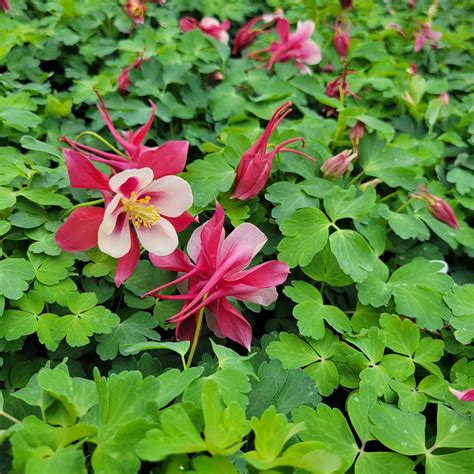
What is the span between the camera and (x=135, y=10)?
4.86ft

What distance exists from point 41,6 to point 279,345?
1.26m

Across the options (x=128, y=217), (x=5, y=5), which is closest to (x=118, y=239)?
(x=128, y=217)

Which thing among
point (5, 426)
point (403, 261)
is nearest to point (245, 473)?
point (5, 426)

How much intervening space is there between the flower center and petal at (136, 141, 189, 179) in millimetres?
50

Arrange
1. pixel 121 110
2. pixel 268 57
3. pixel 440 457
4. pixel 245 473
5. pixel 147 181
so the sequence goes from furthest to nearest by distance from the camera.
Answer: pixel 268 57
pixel 121 110
pixel 147 181
pixel 440 457
pixel 245 473

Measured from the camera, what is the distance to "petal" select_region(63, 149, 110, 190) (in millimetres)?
763

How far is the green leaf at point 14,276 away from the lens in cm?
78

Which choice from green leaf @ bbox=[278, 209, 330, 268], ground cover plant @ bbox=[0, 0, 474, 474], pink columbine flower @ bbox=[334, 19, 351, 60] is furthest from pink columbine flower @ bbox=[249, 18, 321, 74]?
green leaf @ bbox=[278, 209, 330, 268]

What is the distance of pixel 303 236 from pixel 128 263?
30cm

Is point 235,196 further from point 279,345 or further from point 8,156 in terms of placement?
point 8,156

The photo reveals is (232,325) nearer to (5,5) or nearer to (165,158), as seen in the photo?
(165,158)

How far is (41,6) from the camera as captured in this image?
5.07 feet

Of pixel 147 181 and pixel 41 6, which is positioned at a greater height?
pixel 147 181

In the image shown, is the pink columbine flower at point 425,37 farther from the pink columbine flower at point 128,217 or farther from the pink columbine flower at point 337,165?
the pink columbine flower at point 128,217
